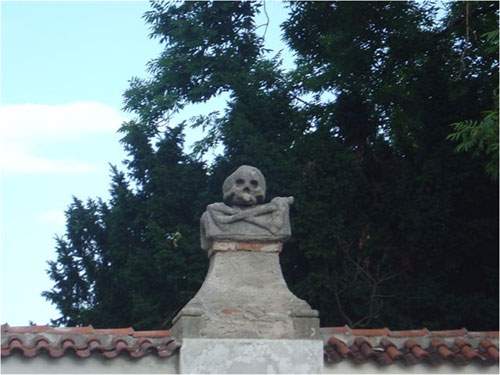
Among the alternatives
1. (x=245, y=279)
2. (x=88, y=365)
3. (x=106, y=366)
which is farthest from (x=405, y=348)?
(x=88, y=365)

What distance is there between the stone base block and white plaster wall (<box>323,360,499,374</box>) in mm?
190

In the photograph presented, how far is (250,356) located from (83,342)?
54.3 inches

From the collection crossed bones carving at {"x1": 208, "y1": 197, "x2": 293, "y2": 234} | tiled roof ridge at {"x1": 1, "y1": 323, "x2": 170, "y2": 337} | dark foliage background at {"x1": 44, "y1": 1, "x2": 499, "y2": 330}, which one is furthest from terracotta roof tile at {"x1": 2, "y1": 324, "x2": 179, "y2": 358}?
dark foliage background at {"x1": 44, "y1": 1, "x2": 499, "y2": 330}

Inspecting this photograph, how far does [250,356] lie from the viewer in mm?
9672

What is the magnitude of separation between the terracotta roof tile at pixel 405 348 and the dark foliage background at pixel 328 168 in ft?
16.4

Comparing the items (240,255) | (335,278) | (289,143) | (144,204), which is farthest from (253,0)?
(240,255)

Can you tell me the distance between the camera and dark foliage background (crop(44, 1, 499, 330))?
17172 millimetres

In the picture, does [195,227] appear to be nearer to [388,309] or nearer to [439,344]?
[388,309]

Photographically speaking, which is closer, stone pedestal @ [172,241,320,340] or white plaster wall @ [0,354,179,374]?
white plaster wall @ [0,354,179,374]

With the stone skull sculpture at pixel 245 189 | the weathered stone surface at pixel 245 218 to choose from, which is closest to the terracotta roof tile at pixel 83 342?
the weathered stone surface at pixel 245 218

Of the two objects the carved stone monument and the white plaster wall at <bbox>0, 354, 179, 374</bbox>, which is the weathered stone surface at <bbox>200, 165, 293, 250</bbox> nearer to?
the carved stone monument

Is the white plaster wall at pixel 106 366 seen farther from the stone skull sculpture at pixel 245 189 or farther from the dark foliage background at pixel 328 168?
the dark foliage background at pixel 328 168

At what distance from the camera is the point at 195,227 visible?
18.4m

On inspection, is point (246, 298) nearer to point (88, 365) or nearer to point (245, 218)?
point (245, 218)
